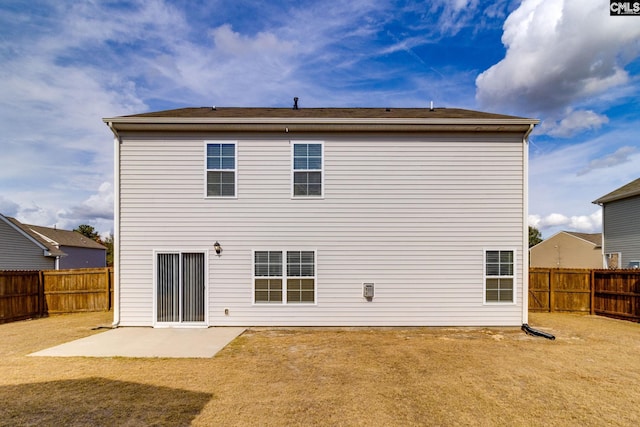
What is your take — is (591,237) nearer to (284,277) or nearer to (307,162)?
(307,162)

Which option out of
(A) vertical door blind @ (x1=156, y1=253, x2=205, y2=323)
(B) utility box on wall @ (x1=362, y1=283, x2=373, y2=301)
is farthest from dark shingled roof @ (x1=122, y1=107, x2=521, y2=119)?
(B) utility box on wall @ (x1=362, y1=283, x2=373, y2=301)

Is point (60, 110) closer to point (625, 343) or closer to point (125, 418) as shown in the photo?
point (125, 418)

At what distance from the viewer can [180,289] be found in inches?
306

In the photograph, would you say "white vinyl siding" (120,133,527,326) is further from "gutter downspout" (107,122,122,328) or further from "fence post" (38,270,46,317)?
"fence post" (38,270,46,317)

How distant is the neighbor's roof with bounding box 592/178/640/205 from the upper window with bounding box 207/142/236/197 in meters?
16.5

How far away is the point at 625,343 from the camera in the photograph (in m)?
6.61

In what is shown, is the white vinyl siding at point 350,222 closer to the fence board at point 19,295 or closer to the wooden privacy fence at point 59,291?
the wooden privacy fence at point 59,291

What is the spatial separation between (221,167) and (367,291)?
4886 mm

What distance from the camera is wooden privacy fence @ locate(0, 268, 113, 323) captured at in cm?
932

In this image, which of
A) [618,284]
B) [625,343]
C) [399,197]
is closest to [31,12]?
[399,197]

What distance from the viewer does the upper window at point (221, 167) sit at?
7918 mm

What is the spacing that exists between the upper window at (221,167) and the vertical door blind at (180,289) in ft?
6.09

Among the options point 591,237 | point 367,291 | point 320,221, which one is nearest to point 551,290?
point 367,291

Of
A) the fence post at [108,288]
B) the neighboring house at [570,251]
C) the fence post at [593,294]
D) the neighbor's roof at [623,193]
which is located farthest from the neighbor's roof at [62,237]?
the neighboring house at [570,251]
